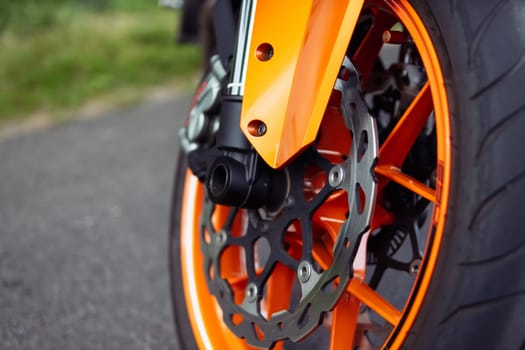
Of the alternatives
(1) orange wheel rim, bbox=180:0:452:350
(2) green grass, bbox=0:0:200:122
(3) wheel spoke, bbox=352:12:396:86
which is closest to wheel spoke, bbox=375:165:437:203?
(1) orange wheel rim, bbox=180:0:452:350

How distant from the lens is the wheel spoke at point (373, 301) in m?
1.15

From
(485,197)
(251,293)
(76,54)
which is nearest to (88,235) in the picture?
(251,293)

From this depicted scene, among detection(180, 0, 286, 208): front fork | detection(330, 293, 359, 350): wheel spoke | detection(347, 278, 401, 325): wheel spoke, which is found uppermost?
detection(180, 0, 286, 208): front fork

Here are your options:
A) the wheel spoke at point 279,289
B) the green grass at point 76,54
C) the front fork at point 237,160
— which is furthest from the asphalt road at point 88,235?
the front fork at point 237,160

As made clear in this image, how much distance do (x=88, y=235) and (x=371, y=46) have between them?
174 centimetres

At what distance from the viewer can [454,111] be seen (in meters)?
0.99

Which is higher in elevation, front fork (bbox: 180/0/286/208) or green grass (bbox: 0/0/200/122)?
front fork (bbox: 180/0/286/208)

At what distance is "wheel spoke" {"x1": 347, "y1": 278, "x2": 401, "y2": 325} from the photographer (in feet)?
3.76

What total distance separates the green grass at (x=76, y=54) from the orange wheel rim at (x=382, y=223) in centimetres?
339

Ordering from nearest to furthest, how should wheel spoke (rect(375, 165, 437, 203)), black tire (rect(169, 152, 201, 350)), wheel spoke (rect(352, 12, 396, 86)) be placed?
wheel spoke (rect(375, 165, 437, 203))
wheel spoke (rect(352, 12, 396, 86))
black tire (rect(169, 152, 201, 350))

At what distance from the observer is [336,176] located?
1179 mm

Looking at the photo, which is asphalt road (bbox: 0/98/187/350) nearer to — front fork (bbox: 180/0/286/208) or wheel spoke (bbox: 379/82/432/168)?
front fork (bbox: 180/0/286/208)

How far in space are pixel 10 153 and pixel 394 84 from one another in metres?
3.08

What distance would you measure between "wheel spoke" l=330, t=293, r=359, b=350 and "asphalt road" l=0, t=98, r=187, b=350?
804mm
